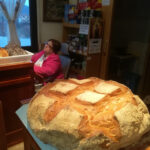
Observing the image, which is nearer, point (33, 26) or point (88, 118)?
point (88, 118)

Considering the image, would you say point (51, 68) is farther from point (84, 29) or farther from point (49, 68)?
point (84, 29)

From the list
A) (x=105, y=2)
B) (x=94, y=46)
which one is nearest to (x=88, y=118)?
(x=94, y=46)

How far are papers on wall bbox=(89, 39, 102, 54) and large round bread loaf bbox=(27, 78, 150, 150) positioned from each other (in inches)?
62.1

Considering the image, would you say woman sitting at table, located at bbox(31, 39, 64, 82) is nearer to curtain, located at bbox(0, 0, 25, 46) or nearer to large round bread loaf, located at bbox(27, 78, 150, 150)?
curtain, located at bbox(0, 0, 25, 46)

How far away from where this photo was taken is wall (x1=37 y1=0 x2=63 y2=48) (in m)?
2.66

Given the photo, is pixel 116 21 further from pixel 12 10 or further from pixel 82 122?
pixel 82 122

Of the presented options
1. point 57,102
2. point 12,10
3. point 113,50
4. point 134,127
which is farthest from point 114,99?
point 12,10

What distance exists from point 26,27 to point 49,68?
1.12 m

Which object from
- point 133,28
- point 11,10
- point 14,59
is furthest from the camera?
point 133,28

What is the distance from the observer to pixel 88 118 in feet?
2.10

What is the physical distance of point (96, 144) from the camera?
0.56 metres

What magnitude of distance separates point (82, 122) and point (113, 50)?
2.00 meters

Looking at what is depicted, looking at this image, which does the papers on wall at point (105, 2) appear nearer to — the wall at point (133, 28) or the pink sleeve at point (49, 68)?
the wall at point (133, 28)

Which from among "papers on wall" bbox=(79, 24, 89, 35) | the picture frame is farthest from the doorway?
the picture frame
